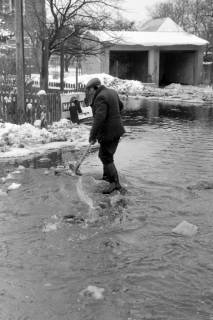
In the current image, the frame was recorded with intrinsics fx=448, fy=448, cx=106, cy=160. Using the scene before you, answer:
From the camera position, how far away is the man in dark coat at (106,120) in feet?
21.2

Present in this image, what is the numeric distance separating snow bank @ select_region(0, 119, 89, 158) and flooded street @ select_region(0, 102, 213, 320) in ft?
3.42

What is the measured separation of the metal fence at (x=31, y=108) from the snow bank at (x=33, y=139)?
541 mm

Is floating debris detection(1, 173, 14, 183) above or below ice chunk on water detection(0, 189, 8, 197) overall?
above

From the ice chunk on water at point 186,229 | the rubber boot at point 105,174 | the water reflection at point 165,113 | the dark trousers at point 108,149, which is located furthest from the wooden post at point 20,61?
the ice chunk on water at point 186,229

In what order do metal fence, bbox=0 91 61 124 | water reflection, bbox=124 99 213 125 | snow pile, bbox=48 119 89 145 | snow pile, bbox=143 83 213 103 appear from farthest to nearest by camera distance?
snow pile, bbox=143 83 213 103, water reflection, bbox=124 99 213 125, metal fence, bbox=0 91 61 124, snow pile, bbox=48 119 89 145

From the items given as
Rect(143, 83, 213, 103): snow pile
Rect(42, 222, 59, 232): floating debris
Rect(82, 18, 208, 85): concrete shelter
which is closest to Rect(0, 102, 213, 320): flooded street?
Rect(42, 222, 59, 232): floating debris

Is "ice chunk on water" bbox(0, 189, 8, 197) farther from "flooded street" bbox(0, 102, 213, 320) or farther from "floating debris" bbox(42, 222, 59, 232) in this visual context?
"floating debris" bbox(42, 222, 59, 232)

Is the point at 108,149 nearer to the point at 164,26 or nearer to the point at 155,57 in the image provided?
the point at 155,57

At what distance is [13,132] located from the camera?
10781 mm

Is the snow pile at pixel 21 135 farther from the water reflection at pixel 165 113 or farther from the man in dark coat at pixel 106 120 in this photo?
the water reflection at pixel 165 113

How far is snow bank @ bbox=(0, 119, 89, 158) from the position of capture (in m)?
9.73

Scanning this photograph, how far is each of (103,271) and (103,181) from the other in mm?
3124

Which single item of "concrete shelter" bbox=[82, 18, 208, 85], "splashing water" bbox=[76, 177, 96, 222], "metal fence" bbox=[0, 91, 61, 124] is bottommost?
"splashing water" bbox=[76, 177, 96, 222]

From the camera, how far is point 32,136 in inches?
424
